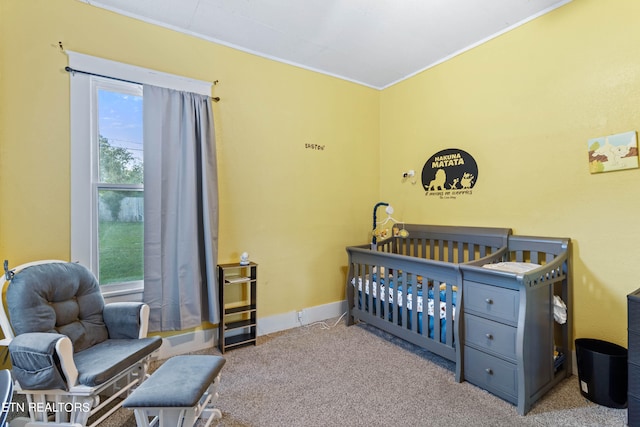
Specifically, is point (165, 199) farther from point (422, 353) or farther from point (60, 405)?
point (422, 353)

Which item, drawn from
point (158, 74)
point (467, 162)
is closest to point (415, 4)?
point (467, 162)

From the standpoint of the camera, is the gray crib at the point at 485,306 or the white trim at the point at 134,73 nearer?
the gray crib at the point at 485,306

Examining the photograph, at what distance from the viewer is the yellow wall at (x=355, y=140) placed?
1.99 metres

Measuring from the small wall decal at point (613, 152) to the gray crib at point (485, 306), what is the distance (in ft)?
1.79

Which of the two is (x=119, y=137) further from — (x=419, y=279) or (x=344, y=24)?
(x=419, y=279)

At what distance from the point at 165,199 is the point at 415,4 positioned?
7.82ft

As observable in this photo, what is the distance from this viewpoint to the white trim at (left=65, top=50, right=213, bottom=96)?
7.05 ft

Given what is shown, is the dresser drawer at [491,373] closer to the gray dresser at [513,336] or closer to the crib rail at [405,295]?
the gray dresser at [513,336]

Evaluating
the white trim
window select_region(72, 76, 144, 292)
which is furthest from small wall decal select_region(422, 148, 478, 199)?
window select_region(72, 76, 144, 292)

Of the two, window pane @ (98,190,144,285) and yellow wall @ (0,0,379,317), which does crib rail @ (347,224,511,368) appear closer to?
yellow wall @ (0,0,379,317)

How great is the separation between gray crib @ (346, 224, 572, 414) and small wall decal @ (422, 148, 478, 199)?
1.27ft

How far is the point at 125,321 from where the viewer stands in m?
1.94

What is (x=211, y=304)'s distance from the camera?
2.51 meters

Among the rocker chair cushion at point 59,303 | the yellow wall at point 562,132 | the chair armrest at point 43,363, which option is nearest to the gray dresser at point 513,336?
the yellow wall at point 562,132
